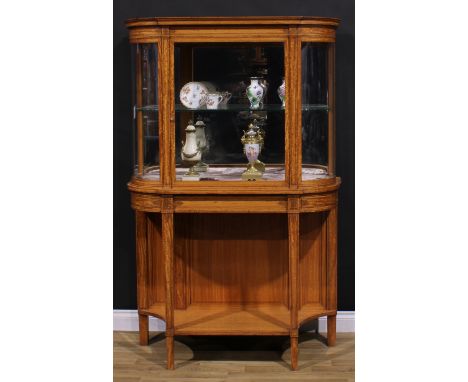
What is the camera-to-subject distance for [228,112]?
520 centimetres

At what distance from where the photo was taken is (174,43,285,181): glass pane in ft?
16.9

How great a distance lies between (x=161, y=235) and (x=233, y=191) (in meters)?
0.69

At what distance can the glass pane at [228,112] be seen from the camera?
5145mm

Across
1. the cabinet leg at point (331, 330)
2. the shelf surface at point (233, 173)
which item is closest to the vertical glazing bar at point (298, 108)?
the shelf surface at point (233, 173)

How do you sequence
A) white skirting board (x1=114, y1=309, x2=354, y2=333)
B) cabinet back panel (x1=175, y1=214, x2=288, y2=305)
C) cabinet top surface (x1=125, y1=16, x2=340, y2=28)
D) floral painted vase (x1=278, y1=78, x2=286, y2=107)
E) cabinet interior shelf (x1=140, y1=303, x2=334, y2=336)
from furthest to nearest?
white skirting board (x1=114, y1=309, x2=354, y2=333) < cabinet back panel (x1=175, y1=214, x2=288, y2=305) < cabinet interior shelf (x1=140, y1=303, x2=334, y2=336) < floral painted vase (x1=278, y1=78, x2=286, y2=107) < cabinet top surface (x1=125, y1=16, x2=340, y2=28)

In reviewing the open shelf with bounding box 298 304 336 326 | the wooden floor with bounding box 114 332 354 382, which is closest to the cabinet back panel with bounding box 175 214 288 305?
the open shelf with bounding box 298 304 336 326

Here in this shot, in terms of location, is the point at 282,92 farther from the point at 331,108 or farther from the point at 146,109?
the point at 146,109

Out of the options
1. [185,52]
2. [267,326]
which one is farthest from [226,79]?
[267,326]

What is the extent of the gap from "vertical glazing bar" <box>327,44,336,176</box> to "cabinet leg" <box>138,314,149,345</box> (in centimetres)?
135

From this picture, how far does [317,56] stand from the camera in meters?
5.14

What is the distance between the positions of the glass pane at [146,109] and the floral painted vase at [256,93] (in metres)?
0.51

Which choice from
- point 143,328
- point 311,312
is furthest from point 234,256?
point 143,328

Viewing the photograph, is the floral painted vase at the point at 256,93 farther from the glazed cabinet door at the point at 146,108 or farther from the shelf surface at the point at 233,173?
the glazed cabinet door at the point at 146,108

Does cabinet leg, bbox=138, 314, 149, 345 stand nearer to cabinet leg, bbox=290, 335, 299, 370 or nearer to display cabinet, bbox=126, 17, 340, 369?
display cabinet, bbox=126, 17, 340, 369
